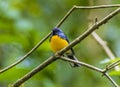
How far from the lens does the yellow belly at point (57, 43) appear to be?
178 cm

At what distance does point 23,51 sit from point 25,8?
61cm

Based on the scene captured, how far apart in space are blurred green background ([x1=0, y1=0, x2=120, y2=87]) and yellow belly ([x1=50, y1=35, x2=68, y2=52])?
7 centimetres

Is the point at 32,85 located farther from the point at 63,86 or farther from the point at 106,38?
the point at 106,38

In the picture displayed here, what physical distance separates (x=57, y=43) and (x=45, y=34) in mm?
565

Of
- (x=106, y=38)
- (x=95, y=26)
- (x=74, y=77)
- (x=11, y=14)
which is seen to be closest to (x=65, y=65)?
(x=74, y=77)

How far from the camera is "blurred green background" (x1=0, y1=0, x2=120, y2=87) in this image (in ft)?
6.48

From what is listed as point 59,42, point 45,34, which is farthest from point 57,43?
point 45,34

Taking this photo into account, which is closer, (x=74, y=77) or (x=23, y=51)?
(x=23, y=51)

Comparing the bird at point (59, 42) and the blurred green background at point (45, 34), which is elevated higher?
the blurred green background at point (45, 34)

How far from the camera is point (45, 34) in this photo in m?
2.41

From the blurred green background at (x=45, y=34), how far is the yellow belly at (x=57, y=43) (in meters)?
0.07

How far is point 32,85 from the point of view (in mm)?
2105

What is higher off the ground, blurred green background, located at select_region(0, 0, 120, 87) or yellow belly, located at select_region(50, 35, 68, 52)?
blurred green background, located at select_region(0, 0, 120, 87)

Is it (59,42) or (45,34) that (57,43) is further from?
(45,34)
